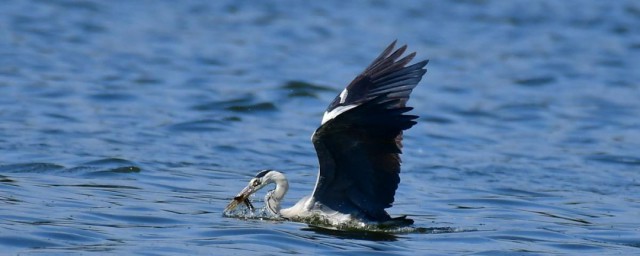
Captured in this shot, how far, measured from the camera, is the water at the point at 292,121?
339 inches

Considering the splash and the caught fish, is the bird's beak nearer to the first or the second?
the caught fish

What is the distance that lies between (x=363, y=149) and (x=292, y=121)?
677cm

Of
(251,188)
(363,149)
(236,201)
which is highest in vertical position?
(363,149)

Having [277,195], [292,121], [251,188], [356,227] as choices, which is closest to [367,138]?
[356,227]

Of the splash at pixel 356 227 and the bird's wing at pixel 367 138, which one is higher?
the bird's wing at pixel 367 138

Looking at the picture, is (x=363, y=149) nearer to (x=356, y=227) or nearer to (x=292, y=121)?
(x=356, y=227)

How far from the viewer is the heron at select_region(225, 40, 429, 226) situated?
809cm

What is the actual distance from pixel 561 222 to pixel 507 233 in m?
0.85

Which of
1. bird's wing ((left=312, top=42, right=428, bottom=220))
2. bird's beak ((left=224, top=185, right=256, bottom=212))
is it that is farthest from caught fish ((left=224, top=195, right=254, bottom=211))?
bird's wing ((left=312, top=42, right=428, bottom=220))

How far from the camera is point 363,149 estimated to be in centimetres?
836

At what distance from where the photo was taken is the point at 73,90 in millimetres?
15898

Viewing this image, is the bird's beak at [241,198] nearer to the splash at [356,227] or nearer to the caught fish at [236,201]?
the caught fish at [236,201]

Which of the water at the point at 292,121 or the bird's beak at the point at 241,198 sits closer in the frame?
the water at the point at 292,121

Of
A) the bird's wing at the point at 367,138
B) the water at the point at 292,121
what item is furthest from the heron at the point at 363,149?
the water at the point at 292,121
